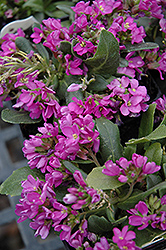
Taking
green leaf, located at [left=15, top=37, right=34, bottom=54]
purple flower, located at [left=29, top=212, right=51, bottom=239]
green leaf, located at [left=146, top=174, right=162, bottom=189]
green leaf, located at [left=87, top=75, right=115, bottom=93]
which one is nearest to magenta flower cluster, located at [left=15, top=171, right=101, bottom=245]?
purple flower, located at [left=29, top=212, right=51, bottom=239]

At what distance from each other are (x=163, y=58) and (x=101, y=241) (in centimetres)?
43

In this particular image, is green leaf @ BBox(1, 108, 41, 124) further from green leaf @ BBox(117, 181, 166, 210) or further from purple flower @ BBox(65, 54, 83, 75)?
green leaf @ BBox(117, 181, 166, 210)

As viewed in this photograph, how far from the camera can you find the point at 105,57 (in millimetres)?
632

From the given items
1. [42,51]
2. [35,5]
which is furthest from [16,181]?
[35,5]

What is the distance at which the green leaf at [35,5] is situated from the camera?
0.95 meters

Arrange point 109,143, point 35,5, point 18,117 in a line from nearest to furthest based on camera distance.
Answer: point 109,143
point 18,117
point 35,5

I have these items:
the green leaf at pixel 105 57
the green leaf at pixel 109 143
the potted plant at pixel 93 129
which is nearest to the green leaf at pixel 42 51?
the potted plant at pixel 93 129

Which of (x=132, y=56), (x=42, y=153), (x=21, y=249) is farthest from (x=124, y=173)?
(x=21, y=249)

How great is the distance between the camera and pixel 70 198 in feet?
1.51

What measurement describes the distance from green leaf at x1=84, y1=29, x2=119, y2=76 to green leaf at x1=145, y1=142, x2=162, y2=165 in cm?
21

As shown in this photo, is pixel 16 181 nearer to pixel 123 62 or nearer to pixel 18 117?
pixel 18 117

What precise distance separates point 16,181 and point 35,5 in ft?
1.96

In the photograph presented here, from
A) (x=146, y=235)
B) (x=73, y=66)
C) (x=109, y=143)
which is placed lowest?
(x=146, y=235)

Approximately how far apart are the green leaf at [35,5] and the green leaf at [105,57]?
1.27 ft
